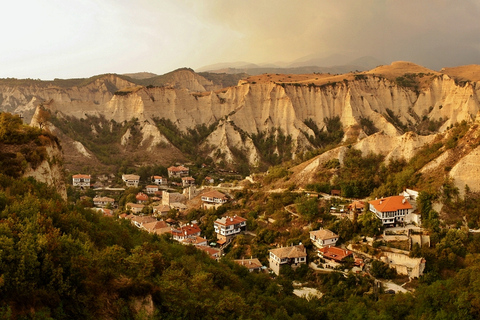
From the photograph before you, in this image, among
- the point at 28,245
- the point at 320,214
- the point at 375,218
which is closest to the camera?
the point at 28,245

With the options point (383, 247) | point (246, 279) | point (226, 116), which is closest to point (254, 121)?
point (226, 116)

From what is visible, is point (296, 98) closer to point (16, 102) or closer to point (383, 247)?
point (383, 247)

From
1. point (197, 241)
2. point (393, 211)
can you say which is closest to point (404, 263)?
point (393, 211)

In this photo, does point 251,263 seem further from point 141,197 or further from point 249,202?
point 141,197

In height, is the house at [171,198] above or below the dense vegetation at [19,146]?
below

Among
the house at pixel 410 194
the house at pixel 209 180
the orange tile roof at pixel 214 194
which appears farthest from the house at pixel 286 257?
the house at pixel 209 180

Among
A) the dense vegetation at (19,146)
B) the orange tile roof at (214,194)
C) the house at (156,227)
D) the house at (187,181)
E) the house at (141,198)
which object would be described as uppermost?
the dense vegetation at (19,146)

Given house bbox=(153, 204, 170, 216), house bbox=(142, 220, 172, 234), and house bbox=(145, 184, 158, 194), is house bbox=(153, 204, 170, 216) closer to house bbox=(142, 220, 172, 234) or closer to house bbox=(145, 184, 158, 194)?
house bbox=(142, 220, 172, 234)

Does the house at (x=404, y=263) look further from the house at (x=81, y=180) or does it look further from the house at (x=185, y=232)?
the house at (x=81, y=180)
